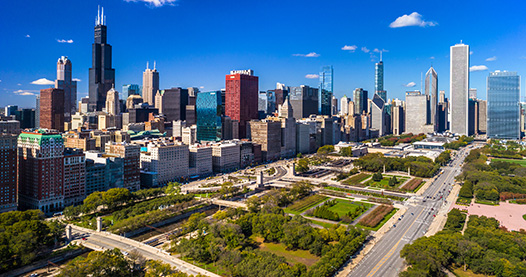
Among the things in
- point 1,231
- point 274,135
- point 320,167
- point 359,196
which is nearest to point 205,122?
point 274,135

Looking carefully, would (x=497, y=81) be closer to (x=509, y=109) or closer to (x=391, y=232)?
(x=509, y=109)

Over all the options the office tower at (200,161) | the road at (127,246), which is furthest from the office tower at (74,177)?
the office tower at (200,161)

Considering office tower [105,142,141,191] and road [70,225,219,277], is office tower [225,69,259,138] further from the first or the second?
road [70,225,219,277]

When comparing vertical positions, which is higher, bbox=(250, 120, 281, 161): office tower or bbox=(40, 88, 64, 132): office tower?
bbox=(40, 88, 64, 132): office tower

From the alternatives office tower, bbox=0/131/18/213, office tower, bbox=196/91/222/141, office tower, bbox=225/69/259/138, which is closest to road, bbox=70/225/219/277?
office tower, bbox=0/131/18/213

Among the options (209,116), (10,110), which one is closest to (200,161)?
(209,116)

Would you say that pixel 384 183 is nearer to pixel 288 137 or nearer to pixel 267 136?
pixel 267 136
